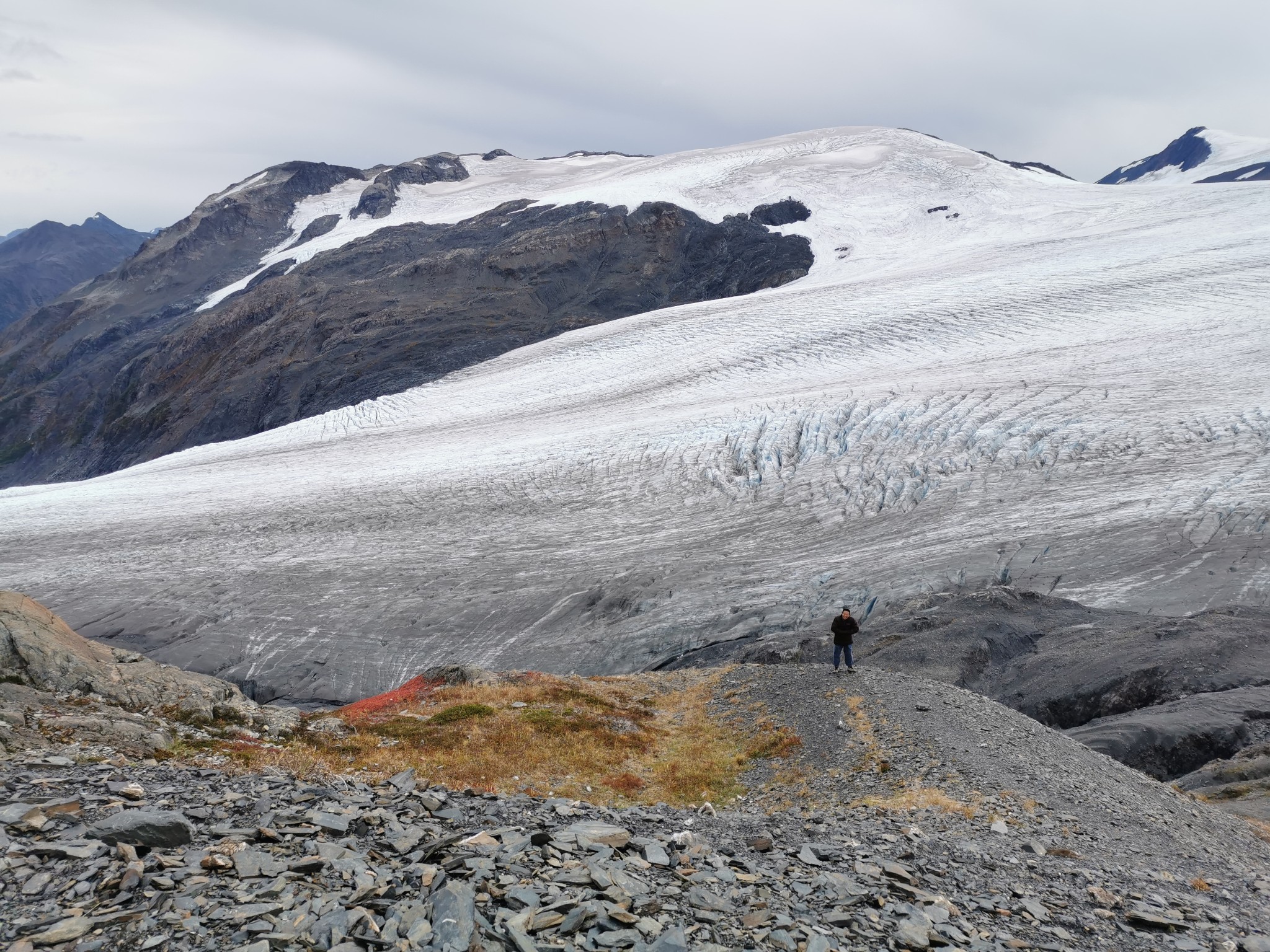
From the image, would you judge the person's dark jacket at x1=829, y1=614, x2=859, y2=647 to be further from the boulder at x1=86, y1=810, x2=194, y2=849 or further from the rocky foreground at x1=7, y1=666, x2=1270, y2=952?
the boulder at x1=86, y1=810, x2=194, y2=849

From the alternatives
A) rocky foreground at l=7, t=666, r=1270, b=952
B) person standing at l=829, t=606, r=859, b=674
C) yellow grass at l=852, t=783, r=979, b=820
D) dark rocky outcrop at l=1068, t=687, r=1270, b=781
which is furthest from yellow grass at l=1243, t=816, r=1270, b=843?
person standing at l=829, t=606, r=859, b=674

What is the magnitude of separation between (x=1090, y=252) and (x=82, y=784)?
177 feet

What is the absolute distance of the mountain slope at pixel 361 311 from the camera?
65.3 meters

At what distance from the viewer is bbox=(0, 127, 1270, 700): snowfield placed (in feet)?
85.0

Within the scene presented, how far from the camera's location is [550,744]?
16609 millimetres

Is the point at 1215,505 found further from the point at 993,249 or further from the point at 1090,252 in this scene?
the point at 993,249

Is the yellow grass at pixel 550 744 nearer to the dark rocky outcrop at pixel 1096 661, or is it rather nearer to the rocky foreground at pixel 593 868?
the rocky foreground at pixel 593 868

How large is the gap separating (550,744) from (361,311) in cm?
6256

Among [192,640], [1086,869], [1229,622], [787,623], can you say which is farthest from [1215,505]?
[192,640]

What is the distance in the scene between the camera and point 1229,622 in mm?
19422

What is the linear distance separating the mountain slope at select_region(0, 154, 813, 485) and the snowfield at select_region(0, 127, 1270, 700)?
1436cm

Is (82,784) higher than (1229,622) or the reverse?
higher

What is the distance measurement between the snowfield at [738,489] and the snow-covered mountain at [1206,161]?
10470 cm

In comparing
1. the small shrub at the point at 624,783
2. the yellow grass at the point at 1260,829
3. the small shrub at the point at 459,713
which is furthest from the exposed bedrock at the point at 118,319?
the yellow grass at the point at 1260,829
